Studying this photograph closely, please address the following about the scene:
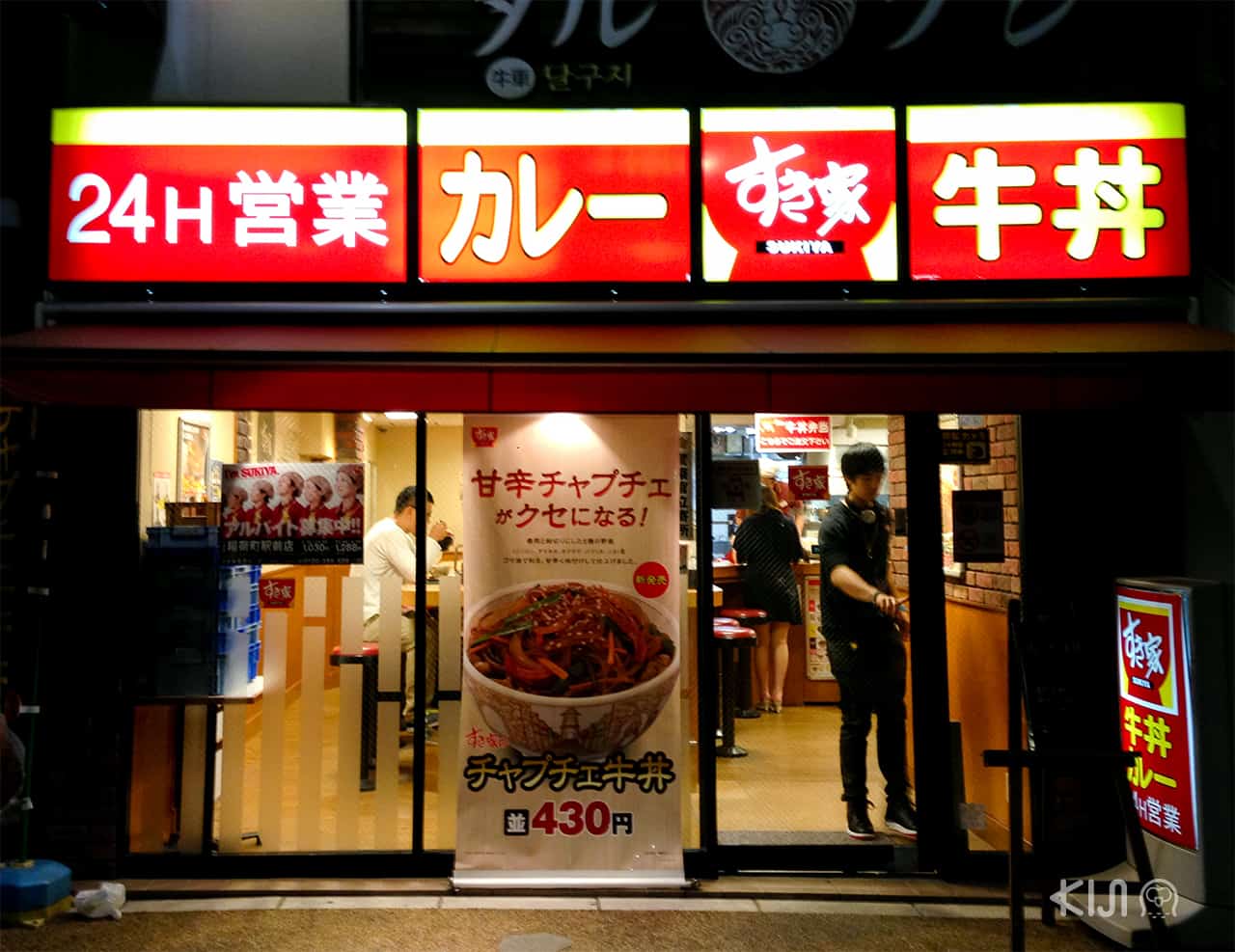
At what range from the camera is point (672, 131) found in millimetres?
5234

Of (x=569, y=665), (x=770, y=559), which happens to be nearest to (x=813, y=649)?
(x=770, y=559)

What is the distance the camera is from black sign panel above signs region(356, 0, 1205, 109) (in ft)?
18.0

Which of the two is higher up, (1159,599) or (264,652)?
(1159,599)

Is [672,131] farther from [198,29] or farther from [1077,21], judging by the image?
[198,29]

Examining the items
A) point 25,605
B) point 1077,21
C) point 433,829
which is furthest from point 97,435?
point 1077,21

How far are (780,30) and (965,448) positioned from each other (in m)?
2.80

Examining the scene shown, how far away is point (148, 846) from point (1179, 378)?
6.18 meters

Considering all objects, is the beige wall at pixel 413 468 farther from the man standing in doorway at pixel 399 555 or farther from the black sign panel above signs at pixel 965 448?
the black sign panel above signs at pixel 965 448

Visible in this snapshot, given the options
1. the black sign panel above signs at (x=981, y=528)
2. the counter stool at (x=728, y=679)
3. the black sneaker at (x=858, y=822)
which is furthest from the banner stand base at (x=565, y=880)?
the black sign panel above signs at (x=981, y=528)

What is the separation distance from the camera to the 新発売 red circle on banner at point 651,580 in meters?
5.00

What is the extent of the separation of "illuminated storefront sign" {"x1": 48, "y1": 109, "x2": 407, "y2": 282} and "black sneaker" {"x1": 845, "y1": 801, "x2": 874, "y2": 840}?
13.8 ft

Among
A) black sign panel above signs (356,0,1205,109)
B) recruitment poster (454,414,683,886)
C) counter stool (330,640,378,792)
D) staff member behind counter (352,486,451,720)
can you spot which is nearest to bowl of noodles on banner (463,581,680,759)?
recruitment poster (454,414,683,886)

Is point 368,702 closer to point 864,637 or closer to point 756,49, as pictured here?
point 864,637

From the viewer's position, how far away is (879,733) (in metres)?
5.54
